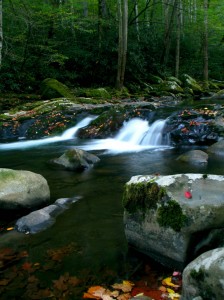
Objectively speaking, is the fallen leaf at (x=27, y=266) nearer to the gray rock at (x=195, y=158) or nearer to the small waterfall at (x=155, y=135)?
the gray rock at (x=195, y=158)

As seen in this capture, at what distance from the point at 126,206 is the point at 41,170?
14.2ft

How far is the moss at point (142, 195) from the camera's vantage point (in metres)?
3.58

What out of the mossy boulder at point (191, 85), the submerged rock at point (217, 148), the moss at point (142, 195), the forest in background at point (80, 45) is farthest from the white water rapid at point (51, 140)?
the mossy boulder at point (191, 85)

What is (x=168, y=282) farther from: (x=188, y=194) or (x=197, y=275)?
(x=188, y=194)

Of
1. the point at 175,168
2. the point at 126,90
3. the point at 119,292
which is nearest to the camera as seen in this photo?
the point at 119,292

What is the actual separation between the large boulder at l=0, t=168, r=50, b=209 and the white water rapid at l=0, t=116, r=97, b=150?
19.5ft

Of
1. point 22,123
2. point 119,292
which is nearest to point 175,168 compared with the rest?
point 119,292

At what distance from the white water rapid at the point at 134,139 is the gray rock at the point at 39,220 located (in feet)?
16.4

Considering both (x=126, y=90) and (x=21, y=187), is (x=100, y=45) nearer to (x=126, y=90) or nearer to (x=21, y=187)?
(x=126, y=90)

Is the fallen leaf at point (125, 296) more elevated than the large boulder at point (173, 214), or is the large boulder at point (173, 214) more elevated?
the large boulder at point (173, 214)

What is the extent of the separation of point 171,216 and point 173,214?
32 millimetres

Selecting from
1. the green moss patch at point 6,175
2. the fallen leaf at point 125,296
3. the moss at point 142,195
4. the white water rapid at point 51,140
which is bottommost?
the white water rapid at point 51,140

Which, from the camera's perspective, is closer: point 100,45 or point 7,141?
point 7,141

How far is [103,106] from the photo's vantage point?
50.8 feet
